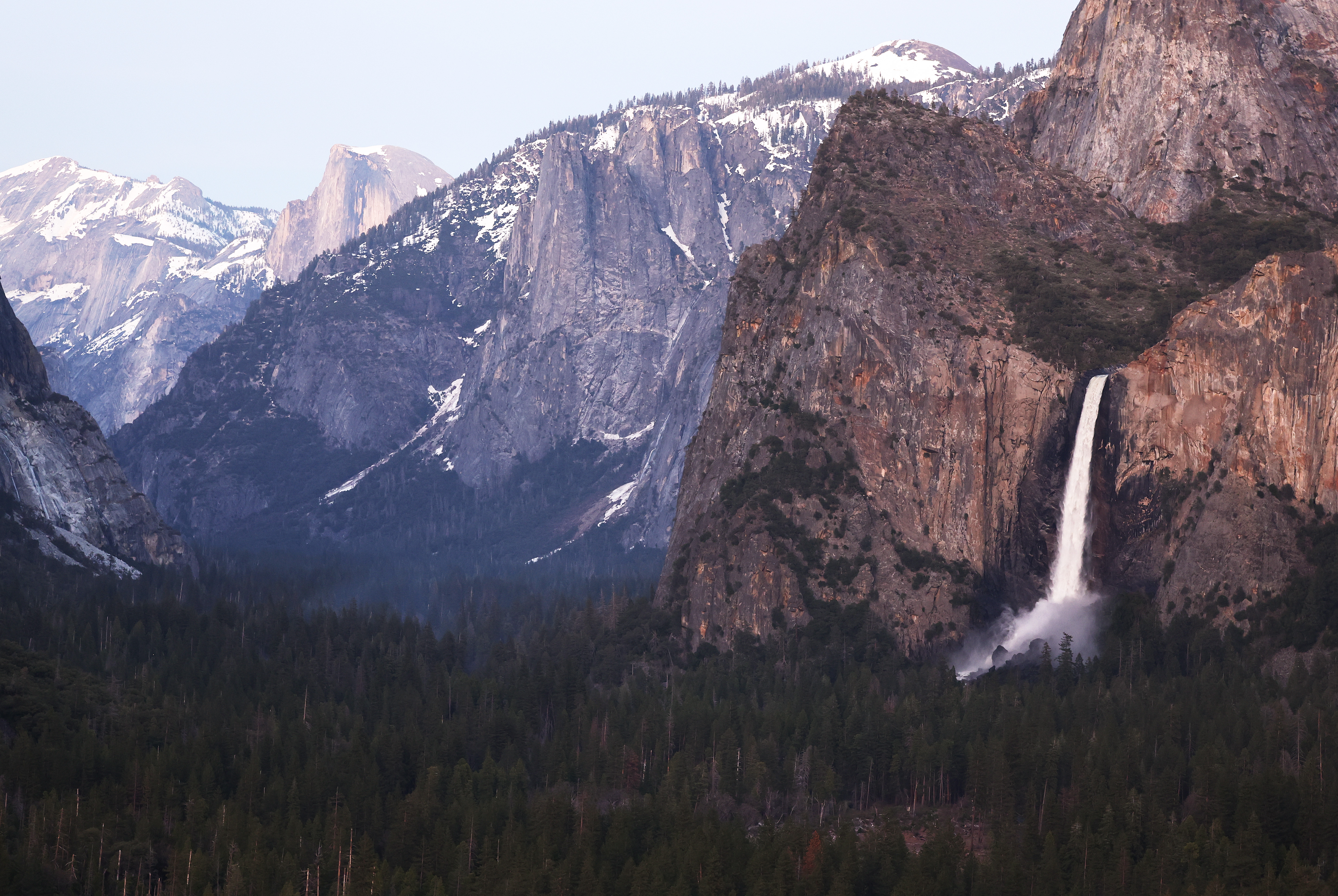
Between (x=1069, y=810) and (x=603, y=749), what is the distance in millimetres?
52124

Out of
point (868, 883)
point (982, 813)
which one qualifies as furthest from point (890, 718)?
point (868, 883)

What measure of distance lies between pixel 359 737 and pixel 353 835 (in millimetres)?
26228

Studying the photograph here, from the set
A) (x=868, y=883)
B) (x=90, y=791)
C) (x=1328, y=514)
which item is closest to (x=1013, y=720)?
(x=868, y=883)

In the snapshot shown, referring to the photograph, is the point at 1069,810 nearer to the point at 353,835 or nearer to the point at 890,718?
the point at 890,718

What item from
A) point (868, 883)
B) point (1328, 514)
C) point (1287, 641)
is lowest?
point (868, 883)

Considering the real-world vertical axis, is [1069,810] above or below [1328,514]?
below

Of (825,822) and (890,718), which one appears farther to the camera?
(890,718)

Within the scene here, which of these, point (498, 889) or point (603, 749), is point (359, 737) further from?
point (498, 889)

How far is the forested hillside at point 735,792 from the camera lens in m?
142

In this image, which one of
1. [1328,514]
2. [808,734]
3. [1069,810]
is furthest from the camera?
[1328,514]

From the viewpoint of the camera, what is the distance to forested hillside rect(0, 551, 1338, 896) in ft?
467

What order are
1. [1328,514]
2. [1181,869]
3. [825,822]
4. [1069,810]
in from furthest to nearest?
[1328,514] < [825,822] < [1069,810] < [1181,869]

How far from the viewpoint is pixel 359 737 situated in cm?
18425

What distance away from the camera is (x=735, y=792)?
17250 centimetres
